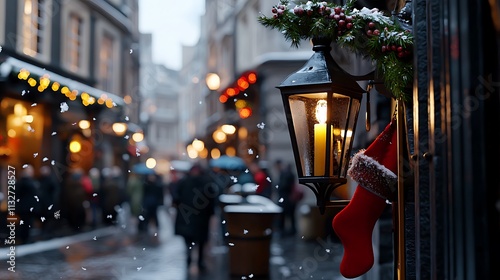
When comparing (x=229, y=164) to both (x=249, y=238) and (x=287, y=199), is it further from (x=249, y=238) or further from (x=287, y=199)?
(x=249, y=238)

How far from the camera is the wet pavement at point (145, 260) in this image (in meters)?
11.7

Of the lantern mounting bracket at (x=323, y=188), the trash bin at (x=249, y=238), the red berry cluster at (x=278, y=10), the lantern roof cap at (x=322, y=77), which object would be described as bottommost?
the trash bin at (x=249, y=238)

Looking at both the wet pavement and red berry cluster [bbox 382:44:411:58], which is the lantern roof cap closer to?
red berry cluster [bbox 382:44:411:58]

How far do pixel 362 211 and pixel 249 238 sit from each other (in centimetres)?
702

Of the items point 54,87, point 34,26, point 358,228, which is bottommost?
point 358,228

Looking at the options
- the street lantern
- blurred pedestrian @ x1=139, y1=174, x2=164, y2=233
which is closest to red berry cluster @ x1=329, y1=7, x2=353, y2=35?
the street lantern

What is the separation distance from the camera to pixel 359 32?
4082mm

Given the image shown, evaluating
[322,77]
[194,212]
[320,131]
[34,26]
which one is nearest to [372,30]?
[322,77]

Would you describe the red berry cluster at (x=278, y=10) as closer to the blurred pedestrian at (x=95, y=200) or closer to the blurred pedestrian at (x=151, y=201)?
the blurred pedestrian at (x=151, y=201)

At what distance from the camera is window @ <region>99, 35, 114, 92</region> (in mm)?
31219

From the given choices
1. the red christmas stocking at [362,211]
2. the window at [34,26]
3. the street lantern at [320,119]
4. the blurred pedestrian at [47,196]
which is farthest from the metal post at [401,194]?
the window at [34,26]

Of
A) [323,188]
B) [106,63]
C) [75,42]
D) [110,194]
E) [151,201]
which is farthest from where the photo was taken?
[106,63]

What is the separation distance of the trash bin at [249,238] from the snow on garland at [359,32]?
6.90m

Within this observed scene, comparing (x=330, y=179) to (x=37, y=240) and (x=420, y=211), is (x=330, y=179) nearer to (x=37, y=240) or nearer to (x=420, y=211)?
(x=420, y=211)
